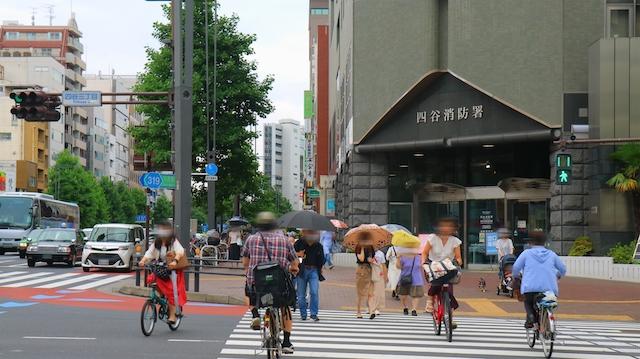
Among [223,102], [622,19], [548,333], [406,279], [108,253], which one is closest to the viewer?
[548,333]

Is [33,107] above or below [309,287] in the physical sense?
above

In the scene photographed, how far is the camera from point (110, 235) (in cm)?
3212

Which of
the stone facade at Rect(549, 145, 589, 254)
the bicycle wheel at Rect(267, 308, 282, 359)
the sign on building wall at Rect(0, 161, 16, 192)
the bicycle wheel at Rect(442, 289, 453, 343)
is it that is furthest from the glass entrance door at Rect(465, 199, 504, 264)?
the sign on building wall at Rect(0, 161, 16, 192)

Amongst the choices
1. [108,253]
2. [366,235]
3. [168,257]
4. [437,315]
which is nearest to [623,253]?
[366,235]

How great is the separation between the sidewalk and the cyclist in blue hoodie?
6.64 metres

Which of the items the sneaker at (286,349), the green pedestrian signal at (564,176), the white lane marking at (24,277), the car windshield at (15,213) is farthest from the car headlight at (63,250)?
the sneaker at (286,349)

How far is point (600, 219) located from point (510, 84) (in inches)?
223

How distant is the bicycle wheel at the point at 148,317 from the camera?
12.3 m

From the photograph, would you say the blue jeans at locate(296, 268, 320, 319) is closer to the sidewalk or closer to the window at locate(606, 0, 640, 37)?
the sidewalk

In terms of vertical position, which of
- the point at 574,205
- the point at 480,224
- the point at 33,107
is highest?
the point at 33,107

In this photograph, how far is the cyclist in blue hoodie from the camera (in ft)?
36.8

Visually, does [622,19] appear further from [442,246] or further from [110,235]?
[442,246]

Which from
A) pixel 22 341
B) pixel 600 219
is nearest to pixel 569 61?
pixel 600 219

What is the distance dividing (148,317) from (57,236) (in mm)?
23388
